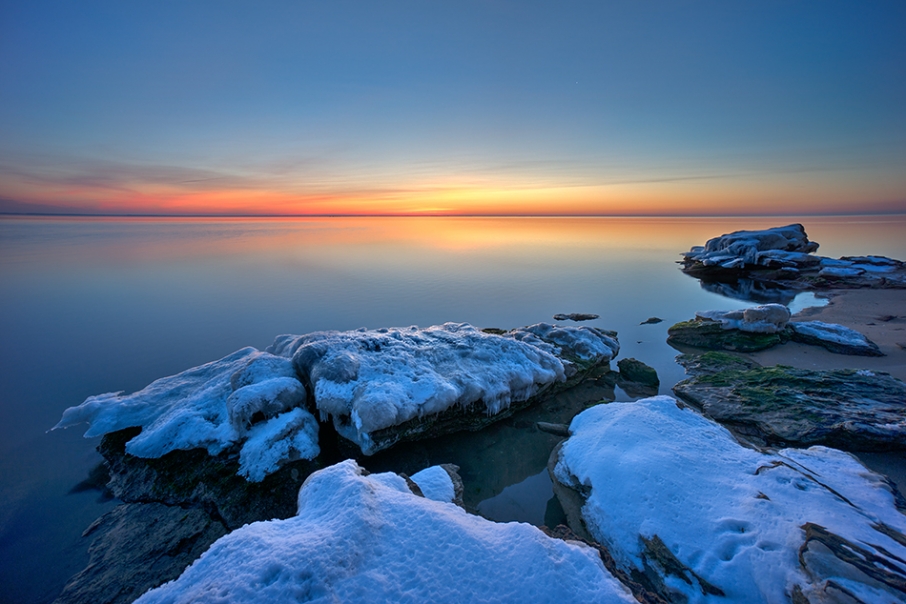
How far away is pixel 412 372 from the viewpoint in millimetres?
7742

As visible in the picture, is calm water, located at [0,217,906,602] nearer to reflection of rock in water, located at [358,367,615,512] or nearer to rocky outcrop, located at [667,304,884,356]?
reflection of rock in water, located at [358,367,615,512]

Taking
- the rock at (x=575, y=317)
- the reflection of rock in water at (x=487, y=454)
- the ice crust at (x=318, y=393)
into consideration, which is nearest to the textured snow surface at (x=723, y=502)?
the reflection of rock in water at (x=487, y=454)

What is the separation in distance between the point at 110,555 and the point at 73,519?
142 centimetres

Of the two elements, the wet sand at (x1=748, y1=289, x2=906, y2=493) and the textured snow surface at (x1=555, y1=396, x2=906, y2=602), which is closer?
the textured snow surface at (x1=555, y1=396, x2=906, y2=602)

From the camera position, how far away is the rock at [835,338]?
1145 cm

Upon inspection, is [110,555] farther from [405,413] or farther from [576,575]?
[576,575]

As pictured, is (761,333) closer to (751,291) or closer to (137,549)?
(751,291)

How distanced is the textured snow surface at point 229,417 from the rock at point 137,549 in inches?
37.3

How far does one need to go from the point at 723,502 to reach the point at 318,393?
264 inches

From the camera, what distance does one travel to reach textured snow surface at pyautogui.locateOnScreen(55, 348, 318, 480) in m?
6.47

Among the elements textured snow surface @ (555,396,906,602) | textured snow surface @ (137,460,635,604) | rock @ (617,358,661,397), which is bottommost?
rock @ (617,358,661,397)

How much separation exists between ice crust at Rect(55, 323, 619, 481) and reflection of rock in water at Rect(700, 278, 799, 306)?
1887 cm

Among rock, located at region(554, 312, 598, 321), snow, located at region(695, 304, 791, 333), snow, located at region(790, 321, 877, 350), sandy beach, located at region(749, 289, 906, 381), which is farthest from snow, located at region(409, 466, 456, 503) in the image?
snow, located at region(790, 321, 877, 350)

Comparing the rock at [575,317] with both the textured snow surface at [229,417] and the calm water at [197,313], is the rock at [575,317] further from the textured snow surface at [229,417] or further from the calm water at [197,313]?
the textured snow surface at [229,417]
